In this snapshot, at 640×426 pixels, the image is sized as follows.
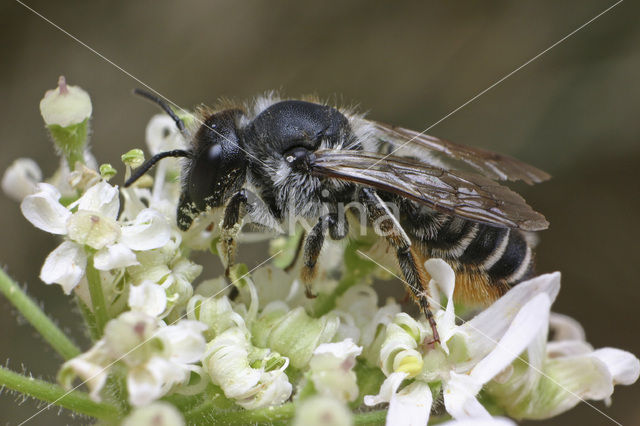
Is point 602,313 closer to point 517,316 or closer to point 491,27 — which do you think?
point 491,27

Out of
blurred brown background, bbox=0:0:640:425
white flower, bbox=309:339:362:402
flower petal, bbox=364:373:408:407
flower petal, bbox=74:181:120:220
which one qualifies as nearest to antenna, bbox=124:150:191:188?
flower petal, bbox=74:181:120:220

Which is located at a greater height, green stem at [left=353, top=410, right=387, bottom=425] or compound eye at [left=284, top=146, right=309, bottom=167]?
compound eye at [left=284, top=146, right=309, bottom=167]

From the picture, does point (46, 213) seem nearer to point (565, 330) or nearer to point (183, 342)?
point (183, 342)

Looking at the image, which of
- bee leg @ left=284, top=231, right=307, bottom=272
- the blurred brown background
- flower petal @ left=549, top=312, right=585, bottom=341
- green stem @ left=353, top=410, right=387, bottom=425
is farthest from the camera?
the blurred brown background

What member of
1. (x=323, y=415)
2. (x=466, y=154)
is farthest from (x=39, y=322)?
(x=466, y=154)

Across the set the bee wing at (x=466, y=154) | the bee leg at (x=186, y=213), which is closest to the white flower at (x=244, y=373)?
the bee leg at (x=186, y=213)

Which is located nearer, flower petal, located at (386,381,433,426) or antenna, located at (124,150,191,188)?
flower petal, located at (386,381,433,426)

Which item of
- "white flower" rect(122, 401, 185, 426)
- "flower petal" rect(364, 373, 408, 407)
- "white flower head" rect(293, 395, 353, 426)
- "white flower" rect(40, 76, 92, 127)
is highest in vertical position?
"white flower" rect(40, 76, 92, 127)

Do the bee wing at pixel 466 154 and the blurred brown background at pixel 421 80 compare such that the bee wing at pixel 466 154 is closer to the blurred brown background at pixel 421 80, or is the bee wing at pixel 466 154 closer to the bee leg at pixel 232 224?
the bee leg at pixel 232 224

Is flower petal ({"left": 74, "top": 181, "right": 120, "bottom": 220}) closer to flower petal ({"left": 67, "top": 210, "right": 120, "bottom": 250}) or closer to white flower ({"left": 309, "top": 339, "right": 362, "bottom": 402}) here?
flower petal ({"left": 67, "top": 210, "right": 120, "bottom": 250})
